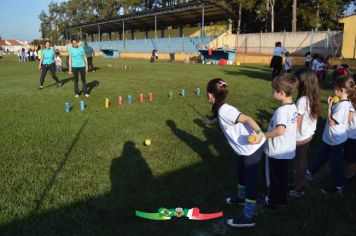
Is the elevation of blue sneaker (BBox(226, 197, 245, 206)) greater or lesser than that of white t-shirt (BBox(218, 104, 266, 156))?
lesser

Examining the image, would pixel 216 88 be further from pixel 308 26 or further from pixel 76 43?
pixel 308 26

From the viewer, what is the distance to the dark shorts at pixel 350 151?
448 cm

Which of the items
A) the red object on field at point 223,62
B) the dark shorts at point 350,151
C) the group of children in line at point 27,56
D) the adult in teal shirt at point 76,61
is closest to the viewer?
the dark shorts at point 350,151

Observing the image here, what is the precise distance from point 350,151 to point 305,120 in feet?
3.36

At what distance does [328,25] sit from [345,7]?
275 inches

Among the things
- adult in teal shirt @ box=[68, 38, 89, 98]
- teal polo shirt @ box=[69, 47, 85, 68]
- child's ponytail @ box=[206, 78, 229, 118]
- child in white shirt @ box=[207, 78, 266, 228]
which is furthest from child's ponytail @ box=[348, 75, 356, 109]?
teal polo shirt @ box=[69, 47, 85, 68]

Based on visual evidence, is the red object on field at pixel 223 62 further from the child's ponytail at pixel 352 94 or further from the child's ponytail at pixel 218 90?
the child's ponytail at pixel 218 90

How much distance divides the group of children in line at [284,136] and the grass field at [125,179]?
0.79ft

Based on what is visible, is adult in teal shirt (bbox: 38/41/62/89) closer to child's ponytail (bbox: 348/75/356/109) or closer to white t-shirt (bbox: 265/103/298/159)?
white t-shirt (bbox: 265/103/298/159)

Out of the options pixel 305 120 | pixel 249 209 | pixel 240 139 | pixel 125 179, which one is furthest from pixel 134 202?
pixel 305 120

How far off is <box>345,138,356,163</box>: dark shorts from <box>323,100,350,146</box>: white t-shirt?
0.30 m

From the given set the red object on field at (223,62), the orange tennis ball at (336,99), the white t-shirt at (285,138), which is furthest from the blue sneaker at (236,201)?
the red object on field at (223,62)

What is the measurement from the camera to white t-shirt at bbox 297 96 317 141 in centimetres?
404

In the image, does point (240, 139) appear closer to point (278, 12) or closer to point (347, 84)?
point (347, 84)
